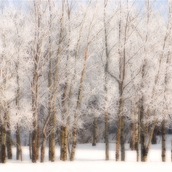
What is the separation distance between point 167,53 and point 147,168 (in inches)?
314

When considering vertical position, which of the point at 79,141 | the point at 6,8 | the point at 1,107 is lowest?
the point at 79,141

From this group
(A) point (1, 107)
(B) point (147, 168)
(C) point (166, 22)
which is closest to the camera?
(B) point (147, 168)

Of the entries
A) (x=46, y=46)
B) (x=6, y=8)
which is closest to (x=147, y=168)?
(x=46, y=46)

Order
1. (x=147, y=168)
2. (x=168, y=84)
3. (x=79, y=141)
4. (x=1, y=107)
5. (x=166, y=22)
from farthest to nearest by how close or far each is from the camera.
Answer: (x=79, y=141) → (x=166, y=22) → (x=168, y=84) → (x=1, y=107) → (x=147, y=168)

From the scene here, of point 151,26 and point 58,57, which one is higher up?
point 151,26

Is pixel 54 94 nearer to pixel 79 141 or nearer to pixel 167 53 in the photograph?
pixel 167 53

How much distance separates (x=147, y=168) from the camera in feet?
64.0

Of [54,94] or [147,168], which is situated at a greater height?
[54,94]

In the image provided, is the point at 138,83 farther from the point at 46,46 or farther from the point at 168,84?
the point at 46,46

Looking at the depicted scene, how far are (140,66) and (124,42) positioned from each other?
175 cm

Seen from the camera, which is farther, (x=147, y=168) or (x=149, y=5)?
(x=149, y=5)

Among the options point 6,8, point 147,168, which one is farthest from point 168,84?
point 6,8

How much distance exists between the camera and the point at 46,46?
24.3 metres

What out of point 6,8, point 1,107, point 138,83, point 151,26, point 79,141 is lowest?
point 79,141
